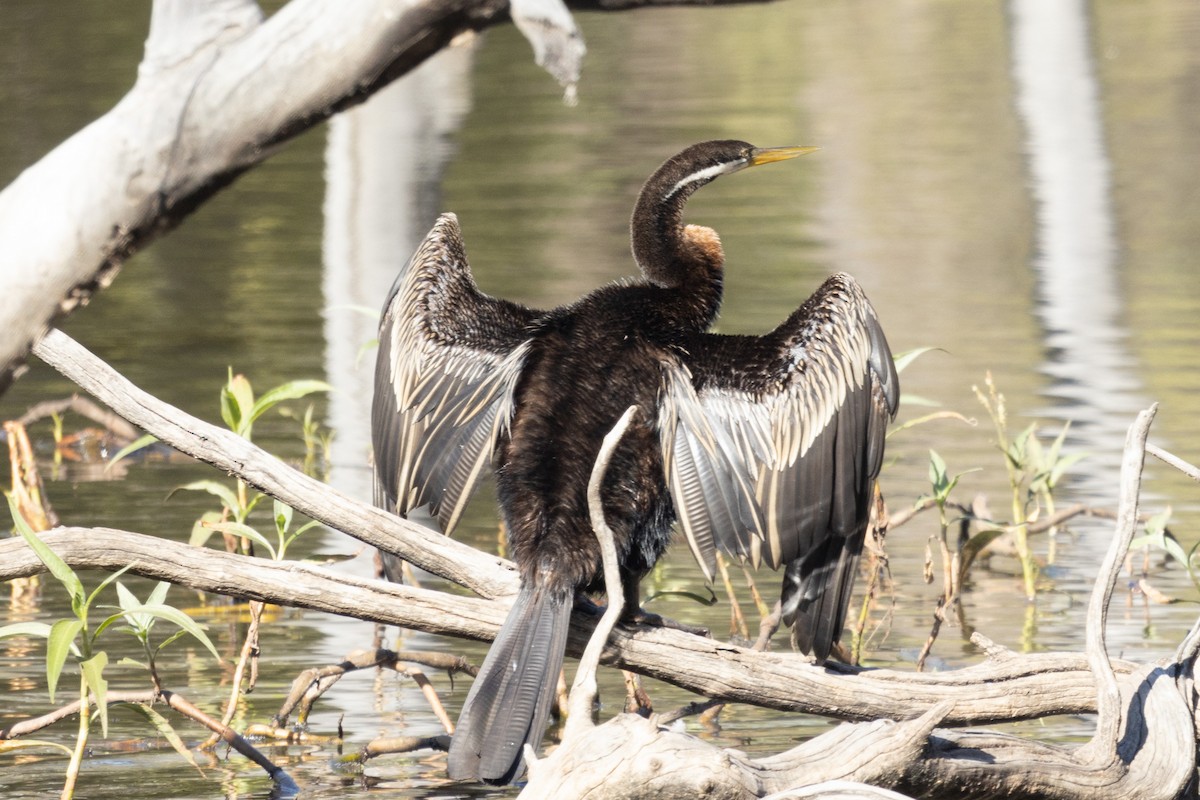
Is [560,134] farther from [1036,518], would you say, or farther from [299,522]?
[1036,518]

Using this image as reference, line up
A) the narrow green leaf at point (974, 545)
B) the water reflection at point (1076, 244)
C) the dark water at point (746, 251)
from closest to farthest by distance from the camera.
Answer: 1. the narrow green leaf at point (974, 545)
2. the dark water at point (746, 251)
3. the water reflection at point (1076, 244)

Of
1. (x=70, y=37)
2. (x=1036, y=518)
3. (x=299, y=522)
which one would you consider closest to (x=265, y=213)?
(x=299, y=522)

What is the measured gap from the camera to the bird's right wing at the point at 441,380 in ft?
A: 14.2

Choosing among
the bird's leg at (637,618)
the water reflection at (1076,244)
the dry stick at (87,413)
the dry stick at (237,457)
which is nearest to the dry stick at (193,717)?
the dry stick at (237,457)

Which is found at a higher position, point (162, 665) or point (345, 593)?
point (345, 593)

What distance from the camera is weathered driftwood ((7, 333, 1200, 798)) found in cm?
355

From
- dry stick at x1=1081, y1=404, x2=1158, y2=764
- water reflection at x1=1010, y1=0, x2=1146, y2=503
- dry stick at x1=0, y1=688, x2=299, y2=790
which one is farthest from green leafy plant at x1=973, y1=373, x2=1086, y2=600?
dry stick at x1=0, y1=688, x2=299, y2=790

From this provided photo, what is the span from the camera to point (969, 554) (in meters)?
5.49

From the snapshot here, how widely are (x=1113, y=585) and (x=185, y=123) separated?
2.08 m

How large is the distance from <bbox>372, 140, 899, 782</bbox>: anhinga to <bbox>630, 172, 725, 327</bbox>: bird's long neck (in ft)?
0.14

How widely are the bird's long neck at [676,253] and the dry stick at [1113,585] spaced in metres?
1.20

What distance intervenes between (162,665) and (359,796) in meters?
1.23

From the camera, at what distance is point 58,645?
11.8 ft

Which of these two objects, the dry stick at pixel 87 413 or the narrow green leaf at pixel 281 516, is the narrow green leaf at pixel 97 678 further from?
the dry stick at pixel 87 413
